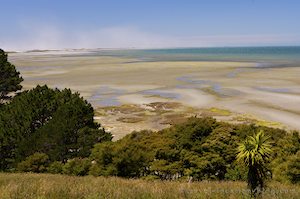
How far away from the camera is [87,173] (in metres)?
22.2

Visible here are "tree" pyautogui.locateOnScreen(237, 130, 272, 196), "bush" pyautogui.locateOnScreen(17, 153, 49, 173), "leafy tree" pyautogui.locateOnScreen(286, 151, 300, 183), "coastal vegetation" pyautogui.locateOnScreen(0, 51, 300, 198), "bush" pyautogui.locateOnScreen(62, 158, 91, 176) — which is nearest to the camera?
"tree" pyautogui.locateOnScreen(237, 130, 272, 196)

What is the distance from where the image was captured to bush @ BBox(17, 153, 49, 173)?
2298cm

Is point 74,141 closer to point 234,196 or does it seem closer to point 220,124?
point 220,124

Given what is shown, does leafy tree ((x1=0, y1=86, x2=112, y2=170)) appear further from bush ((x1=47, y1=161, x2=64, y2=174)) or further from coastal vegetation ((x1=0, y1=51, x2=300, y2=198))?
bush ((x1=47, y1=161, x2=64, y2=174))

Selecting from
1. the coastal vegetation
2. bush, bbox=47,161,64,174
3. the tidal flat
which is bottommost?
the tidal flat

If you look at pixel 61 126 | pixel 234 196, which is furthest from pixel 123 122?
pixel 234 196

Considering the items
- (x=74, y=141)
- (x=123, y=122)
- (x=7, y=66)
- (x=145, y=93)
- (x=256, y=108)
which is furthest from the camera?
(x=145, y=93)

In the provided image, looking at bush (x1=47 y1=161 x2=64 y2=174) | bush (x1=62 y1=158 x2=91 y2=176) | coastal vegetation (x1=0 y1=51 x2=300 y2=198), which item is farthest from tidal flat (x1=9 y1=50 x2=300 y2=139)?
bush (x1=62 y1=158 x2=91 y2=176)

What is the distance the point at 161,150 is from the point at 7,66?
2209 centimetres

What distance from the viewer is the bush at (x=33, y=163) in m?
23.0

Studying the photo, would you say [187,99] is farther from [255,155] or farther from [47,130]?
[255,155]

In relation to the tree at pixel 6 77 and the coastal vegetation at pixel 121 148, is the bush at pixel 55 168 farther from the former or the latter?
the tree at pixel 6 77

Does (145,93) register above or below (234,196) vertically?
below

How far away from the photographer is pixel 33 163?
2302 cm
